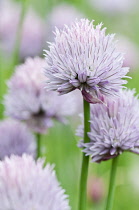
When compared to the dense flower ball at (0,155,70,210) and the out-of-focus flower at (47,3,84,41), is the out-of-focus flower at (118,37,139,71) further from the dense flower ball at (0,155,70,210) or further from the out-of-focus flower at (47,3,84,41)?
the dense flower ball at (0,155,70,210)

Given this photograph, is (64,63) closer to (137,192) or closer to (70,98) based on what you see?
(70,98)

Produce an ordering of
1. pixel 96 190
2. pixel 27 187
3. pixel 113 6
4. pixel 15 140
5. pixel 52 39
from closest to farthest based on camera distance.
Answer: pixel 27 187, pixel 15 140, pixel 96 190, pixel 52 39, pixel 113 6

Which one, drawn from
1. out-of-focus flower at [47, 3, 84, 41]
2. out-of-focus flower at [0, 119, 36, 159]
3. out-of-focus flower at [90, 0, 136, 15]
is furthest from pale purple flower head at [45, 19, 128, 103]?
out-of-focus flower at [90, 0, 136, 15]

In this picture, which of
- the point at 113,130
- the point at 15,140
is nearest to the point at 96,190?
the point at 15,140

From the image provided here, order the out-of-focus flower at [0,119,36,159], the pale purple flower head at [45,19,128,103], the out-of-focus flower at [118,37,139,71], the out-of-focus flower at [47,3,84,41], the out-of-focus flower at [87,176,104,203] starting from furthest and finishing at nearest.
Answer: the out-of-focus flower at [118,37,139,71] → the out-of-focus flower at [47,3,84,41] → the out-of-focus flower at [87,176,104,203] → the out-of-focus flower at [0,119,36,159] → the pale purple flower head at [45,19,128,103]

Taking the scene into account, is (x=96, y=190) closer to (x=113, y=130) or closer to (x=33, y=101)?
(x=33, y=101)

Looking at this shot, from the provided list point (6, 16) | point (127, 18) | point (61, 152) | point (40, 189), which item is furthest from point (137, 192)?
point (127, 18)

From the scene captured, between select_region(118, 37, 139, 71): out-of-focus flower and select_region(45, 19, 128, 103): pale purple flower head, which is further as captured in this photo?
select_region(118, 37, 139, 71): out-of-focus flower
